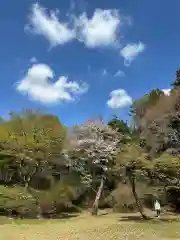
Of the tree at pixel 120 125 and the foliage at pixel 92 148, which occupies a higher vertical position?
the tree at pixel 120 125

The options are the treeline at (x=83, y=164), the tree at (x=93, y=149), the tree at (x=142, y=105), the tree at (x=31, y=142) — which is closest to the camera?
the treeline at (x=83, y=164)

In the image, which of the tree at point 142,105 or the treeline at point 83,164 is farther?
the tree at point 142,105

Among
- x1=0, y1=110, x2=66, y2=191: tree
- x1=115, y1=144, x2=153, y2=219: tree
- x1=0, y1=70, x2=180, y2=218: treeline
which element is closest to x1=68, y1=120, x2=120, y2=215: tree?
x1=0, y1=70, x2=180, y2=218: treeline

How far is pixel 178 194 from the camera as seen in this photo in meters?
30.8

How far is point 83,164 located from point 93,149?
2744 mm

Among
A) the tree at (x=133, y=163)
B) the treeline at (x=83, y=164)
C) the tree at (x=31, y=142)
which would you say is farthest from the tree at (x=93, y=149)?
the tree at (x=133, y=163)

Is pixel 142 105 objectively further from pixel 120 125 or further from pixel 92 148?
pixel 92 148

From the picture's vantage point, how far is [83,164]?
3300cm

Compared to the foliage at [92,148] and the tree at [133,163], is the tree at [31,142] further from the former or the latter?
the tree at [133,163]

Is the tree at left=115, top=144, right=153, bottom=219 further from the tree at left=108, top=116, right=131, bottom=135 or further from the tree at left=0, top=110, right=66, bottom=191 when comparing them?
the tree at left=108, top=116, right=131, bottom=135

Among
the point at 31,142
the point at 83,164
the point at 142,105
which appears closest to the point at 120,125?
the point at 142,105

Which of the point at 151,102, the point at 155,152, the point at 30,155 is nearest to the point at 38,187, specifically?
the point at 30,155

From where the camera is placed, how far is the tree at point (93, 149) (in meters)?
30.6

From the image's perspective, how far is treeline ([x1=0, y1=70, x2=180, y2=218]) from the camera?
80.6ft
